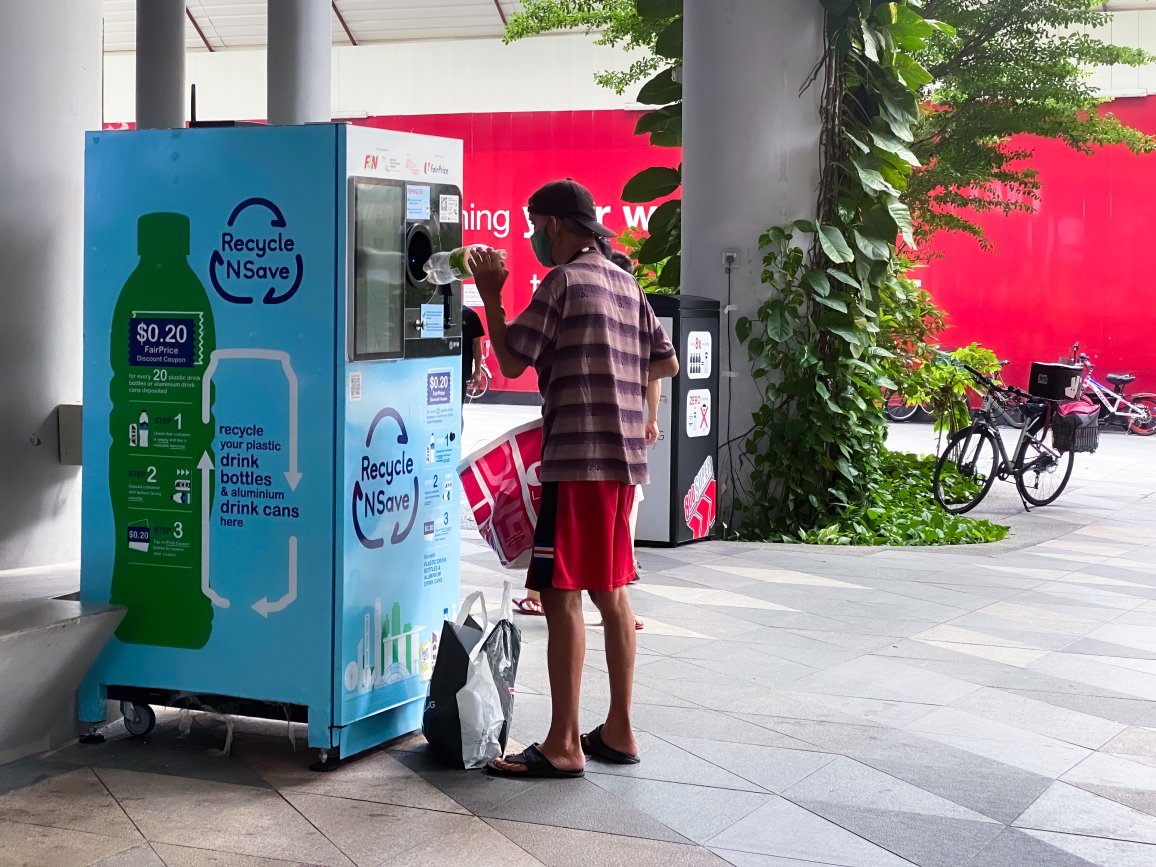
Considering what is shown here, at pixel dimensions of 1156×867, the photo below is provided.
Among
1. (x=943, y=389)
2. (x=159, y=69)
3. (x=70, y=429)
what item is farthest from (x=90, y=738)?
(x=159, y=69)

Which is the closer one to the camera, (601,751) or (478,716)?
(478,716)

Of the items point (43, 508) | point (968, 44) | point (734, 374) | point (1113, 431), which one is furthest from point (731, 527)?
point (1113, 431)

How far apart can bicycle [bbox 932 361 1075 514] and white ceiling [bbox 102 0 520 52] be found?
1209cm

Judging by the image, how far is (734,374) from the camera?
8.95 metres

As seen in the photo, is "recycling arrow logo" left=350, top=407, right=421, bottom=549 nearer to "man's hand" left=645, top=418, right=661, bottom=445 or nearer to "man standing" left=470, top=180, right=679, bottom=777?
"man standing" left=470, top=180, right=679, bottom=777

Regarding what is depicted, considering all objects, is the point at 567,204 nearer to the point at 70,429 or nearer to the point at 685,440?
the point at 70,429

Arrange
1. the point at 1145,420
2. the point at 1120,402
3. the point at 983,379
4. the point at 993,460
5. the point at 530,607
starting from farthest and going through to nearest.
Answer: the point at 1120,402
the point at 1145,420
the point at 983,379
the point at 993,460
the point at 530,607

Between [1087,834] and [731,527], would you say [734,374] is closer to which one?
[731,527]

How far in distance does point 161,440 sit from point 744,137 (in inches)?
218

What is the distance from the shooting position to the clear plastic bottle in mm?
4078

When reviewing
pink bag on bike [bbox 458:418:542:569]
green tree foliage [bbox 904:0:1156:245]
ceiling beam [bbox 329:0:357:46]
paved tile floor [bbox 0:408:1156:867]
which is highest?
ceiling beam [bbox 329:0:357:46]

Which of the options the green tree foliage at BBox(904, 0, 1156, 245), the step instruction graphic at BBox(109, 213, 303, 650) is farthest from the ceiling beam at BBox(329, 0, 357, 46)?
the step instruction graphic at BBox(109, 213, 303, 650)

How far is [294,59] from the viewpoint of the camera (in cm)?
1273

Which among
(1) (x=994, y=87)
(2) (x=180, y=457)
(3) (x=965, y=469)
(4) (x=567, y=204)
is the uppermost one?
(1) (x=994, y=87)
